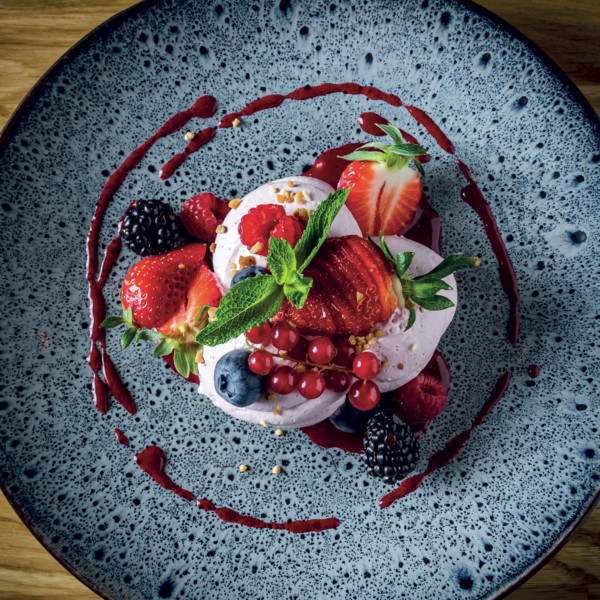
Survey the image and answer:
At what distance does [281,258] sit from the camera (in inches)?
45.4

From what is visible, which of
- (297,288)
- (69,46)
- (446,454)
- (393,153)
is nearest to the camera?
(297,288)

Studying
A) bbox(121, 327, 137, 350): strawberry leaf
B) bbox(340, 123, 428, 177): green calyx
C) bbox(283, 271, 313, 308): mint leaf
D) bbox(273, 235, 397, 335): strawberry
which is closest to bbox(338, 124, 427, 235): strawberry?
bbox(340, 123, 428, 177): green calyx

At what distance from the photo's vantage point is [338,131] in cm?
158

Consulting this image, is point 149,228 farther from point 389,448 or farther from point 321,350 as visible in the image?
point 389,448

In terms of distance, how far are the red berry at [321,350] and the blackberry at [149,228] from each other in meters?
0.56

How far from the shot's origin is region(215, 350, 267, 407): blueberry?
123cm

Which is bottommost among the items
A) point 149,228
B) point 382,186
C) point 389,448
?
point 389,448

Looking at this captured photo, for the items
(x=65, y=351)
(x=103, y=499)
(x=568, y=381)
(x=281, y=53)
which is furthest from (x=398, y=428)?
(x=281, y=53)

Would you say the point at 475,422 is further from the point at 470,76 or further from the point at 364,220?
the point at 470,76

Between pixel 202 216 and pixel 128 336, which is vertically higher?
pixel 202 216

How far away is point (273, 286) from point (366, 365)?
321 mm

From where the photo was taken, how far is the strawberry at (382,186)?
137cm

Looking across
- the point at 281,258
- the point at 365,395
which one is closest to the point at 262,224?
the point at 281,258

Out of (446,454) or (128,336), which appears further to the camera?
(446,454)
